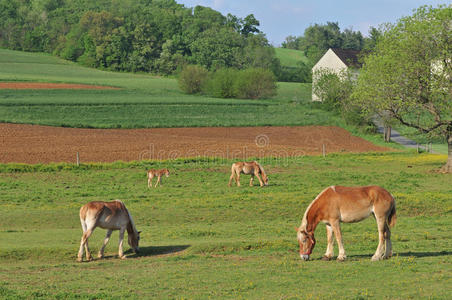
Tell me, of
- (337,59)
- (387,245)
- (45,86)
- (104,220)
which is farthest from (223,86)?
(387,245)

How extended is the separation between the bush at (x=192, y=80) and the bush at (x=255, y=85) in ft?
25.9

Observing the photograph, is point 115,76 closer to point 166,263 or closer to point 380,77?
point 380,77

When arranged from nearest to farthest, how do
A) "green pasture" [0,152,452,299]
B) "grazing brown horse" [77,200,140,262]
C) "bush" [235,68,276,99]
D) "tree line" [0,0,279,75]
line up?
1. "green pasture" [0,152,452,299]
2. "grazing brown horse" [77,200,140,262]
3. "bush" [235,68,276,99]
4. "tree line" [0,0,279,75]

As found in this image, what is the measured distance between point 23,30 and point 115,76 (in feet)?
193

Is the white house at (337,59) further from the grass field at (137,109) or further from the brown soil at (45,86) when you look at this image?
the brown soil at (45,86)

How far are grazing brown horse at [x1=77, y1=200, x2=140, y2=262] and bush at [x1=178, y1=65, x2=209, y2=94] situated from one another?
8962 centimetres

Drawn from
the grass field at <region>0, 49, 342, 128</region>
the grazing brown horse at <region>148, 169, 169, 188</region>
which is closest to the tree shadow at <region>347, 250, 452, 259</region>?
the grazing brown horse at <region>148, 169, 169, 188</region>

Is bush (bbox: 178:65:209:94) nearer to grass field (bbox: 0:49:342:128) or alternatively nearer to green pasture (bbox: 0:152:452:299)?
grass field (bbox: 0:49:342:128)

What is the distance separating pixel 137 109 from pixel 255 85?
28886 millimetres

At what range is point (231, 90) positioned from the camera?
344ft

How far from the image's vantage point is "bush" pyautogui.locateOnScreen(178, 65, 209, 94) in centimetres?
10796

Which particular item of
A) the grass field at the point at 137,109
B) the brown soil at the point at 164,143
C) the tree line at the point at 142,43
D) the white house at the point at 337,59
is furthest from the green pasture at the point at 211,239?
the tree line at the point at 142,43

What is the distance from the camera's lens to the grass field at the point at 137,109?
7225 centimetres

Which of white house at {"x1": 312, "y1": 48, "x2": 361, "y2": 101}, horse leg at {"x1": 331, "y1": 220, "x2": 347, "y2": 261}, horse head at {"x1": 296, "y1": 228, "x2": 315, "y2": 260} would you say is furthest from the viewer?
white house at {"x1": 312, "y1": 48, "x2": 361, "y2": 101}
